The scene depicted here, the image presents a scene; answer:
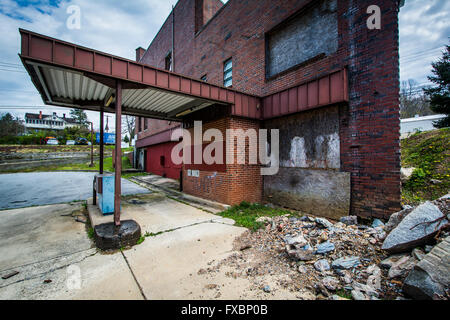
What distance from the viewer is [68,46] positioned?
3664 mm

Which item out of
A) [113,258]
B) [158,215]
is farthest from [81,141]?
[113,258]

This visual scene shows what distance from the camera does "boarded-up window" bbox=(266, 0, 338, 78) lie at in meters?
5.62

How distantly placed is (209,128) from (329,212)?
15.8 ft

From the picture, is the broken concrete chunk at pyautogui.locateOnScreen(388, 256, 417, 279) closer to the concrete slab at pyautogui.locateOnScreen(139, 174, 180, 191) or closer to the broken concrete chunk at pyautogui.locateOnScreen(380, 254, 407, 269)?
the broken concrete chunk at pyautogui.locateOnScreen(380, 254, 407, 269)

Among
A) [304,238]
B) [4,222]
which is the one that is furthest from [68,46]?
[304,238]

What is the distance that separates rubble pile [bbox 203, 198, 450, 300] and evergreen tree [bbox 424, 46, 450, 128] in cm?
1517

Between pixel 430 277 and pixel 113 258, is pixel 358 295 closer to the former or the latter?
pixel 430 277

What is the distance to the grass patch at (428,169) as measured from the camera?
Answer: 4.66 metres

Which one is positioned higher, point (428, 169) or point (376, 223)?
point (428, 169)

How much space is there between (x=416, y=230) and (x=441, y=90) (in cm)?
1816

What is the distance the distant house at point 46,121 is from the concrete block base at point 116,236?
81020 mm

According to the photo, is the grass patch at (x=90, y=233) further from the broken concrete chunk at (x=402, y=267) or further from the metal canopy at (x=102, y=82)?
the broken concrete chunk at (x=402, y=267)

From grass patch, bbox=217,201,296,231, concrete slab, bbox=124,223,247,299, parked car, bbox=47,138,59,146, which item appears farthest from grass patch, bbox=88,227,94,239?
parked car, bbox=47,138,59,146

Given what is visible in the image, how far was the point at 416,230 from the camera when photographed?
2783 millimetres
